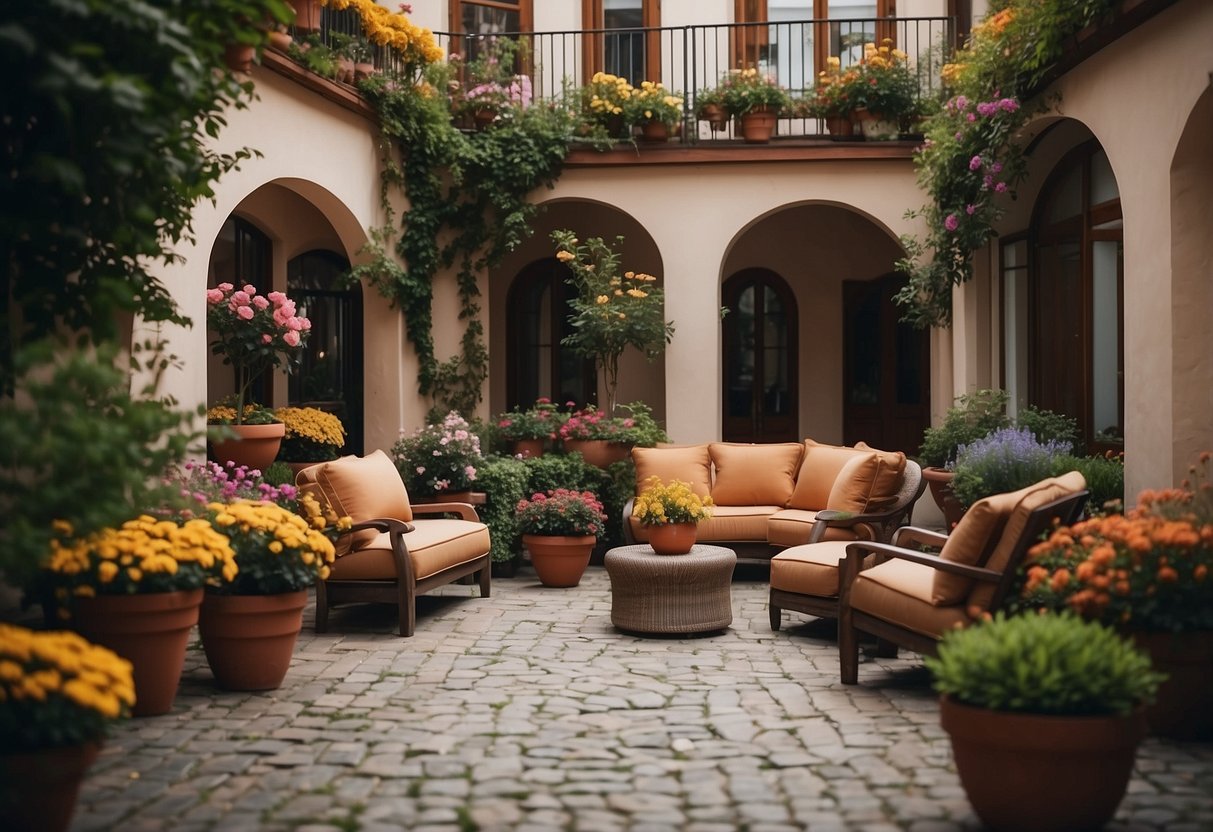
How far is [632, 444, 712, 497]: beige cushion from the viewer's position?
30.0 feet

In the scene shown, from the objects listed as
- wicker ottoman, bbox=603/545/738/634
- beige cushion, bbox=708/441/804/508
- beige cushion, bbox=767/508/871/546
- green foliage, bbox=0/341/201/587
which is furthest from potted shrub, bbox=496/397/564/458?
green foliage, bbox=0/341/201/587

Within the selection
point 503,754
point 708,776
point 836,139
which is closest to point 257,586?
point 503,754

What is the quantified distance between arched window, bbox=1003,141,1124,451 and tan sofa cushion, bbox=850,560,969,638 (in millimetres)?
3756

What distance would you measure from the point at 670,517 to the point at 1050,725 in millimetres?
3558

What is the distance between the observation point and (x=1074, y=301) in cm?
920

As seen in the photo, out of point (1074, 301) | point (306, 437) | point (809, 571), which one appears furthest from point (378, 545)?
point (1074, 301)

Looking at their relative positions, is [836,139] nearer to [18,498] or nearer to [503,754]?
[503,754]

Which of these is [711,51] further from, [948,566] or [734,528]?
[948,566]

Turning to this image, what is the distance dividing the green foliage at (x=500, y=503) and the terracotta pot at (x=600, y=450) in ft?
3.15

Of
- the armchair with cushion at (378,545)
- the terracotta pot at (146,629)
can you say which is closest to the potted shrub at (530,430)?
the armchair with cushion at (378,545)

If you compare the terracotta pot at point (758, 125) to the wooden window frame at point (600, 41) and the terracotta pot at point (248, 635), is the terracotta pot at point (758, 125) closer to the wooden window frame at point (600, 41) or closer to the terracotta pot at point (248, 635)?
the wooden window frame at point (600, 41)

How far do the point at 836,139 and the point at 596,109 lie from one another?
87.7 inches

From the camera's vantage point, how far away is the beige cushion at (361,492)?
22.8 feet

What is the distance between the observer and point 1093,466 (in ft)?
25.0
